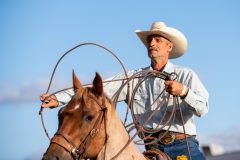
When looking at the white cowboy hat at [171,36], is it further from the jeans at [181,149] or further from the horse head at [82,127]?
A: the horse head at [82,127]

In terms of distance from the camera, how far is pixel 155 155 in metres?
6.20

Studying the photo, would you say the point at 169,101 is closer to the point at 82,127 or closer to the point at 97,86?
the point at 97,86

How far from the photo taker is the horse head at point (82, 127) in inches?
199

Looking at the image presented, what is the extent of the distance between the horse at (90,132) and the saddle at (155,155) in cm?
54

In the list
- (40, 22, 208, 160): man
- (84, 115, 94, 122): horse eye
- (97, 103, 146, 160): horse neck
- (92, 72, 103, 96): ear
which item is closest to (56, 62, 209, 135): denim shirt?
(40, 22, 208, 160): man

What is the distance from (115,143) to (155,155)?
35.4 inches

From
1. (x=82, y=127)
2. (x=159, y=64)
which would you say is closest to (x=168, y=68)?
(x=159, y=64)

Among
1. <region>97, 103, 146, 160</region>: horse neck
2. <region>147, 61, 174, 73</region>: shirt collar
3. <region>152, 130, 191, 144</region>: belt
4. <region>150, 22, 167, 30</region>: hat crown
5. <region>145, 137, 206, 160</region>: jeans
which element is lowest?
<region>145, 137, 206, 160</region>: jeans

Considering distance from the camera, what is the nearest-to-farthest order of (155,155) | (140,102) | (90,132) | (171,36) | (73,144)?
(73,144) → (90,132) → (155,155) → (140,102) → (171,36)

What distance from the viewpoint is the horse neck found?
5383 millimetres

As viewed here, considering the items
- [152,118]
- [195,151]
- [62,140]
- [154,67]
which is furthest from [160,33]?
[62,140]

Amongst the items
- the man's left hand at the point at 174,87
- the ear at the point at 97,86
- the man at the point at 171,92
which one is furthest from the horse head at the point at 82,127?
the man at the point at 171,92

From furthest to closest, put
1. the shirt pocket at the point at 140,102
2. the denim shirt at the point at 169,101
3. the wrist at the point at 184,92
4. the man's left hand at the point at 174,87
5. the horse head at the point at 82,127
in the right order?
the shirt pocket at the point at 140,102 < the denim shirt at the point at 169,101 < the wrist at the point at 184,92 < the man's left hand at the point at 174,87 < the horse head at the point at 82,127

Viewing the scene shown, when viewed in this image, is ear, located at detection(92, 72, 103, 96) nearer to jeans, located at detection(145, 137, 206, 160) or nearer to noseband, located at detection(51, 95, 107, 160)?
noseband, located at detection(51, 95, 107, 160)
